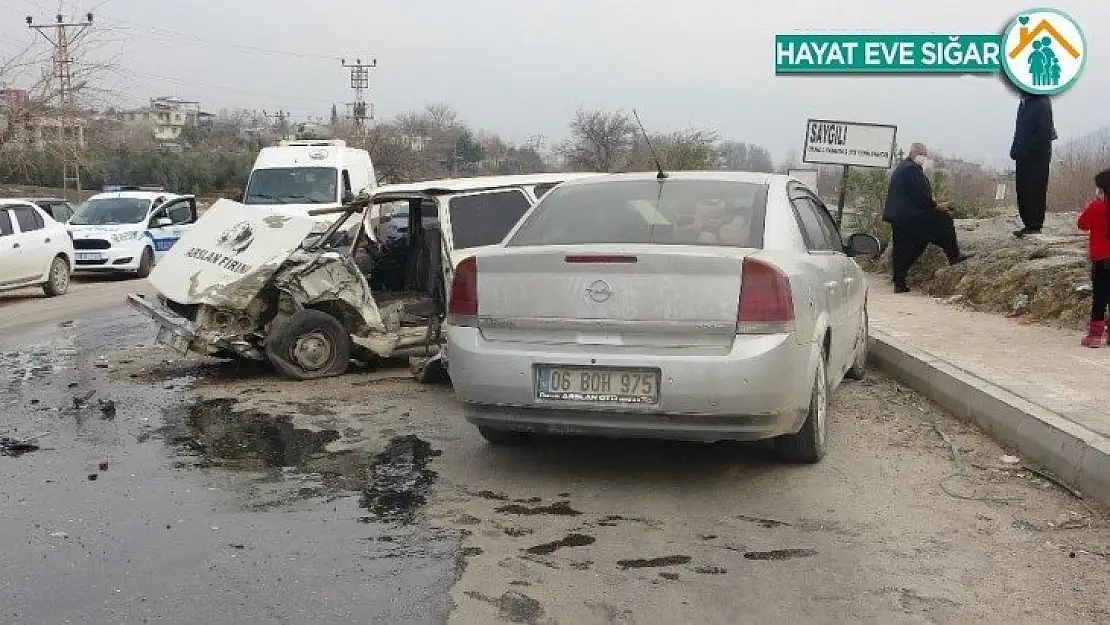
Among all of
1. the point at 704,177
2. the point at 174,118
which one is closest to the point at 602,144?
the point at 704,177

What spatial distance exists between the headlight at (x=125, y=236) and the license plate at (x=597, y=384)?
1770 cm

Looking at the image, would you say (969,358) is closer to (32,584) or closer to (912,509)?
(912,509)

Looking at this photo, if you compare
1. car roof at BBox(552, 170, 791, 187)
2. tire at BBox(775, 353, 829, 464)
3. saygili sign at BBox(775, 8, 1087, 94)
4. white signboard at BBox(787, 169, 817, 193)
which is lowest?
tire at BBox(775, 353, 829, 464)

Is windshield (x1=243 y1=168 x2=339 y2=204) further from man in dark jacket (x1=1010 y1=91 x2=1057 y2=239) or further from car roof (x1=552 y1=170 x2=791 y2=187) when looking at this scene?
car roof (x1=552 y1=170 x2=791 y2=187)

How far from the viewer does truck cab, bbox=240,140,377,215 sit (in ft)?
59.2

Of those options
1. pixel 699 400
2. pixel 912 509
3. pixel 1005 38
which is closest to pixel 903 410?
pixel 912 509

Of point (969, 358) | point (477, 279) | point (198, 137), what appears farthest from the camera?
point (198, 137)

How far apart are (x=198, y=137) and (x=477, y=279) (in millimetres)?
81710

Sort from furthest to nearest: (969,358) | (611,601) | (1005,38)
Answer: (1005,38), (969,358), (611,601)

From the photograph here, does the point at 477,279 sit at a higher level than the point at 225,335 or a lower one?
higher

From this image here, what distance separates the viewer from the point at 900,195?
12180 millimetres

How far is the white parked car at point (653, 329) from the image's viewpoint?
4867 millimetres

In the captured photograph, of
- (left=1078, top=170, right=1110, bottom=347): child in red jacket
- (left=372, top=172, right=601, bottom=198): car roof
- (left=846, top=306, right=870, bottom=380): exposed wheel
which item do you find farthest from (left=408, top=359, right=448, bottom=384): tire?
(left=1078, top=170, right=1110, bottom=347): child in red jacket

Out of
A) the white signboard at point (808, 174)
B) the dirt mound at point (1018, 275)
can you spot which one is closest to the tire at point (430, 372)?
the dirt mound at point (1018, 275)
